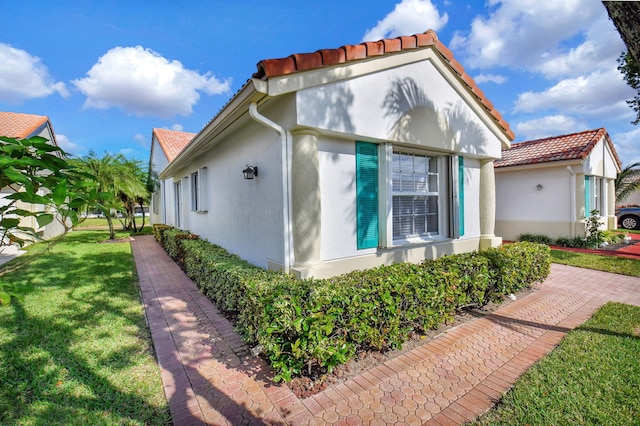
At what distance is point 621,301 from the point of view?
21.4 feet

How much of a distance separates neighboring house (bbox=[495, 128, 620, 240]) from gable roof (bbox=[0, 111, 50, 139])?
24.5 m

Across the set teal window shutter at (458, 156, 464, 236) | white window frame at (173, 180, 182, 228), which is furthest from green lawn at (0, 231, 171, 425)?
white window frame at (173, 180, 182, 228)

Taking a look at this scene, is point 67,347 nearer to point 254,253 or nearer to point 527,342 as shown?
point 254,253

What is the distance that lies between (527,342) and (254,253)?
17.8ft

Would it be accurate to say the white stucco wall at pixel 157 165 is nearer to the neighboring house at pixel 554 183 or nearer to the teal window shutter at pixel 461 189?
the teal window shutter at pixel 461 189

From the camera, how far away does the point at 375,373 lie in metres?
3.94

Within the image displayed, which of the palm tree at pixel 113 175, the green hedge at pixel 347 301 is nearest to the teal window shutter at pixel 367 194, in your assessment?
the green hedge at pixel 347 301

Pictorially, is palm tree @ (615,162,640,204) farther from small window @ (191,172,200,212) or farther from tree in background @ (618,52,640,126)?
small window @ (191,172,200,212)

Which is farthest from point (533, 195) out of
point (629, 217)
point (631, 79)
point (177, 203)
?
point (177, 203)

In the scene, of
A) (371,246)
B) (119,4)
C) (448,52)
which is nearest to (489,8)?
(448,52)

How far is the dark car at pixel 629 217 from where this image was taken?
19781 millimetres

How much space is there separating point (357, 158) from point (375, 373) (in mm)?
3770

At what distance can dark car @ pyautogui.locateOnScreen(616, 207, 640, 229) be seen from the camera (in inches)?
779

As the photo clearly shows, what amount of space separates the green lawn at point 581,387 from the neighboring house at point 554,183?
10.3 metres
